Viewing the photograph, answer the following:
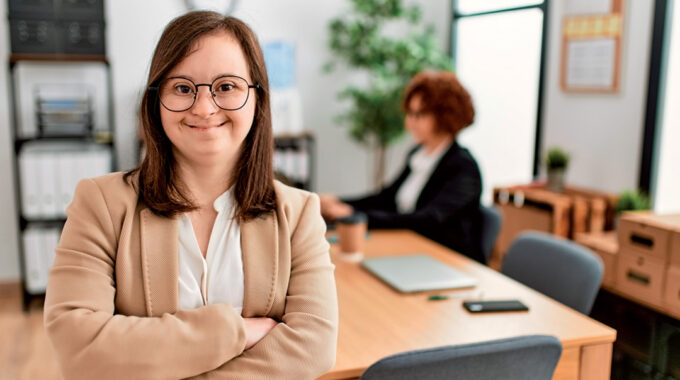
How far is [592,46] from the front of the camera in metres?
3.53

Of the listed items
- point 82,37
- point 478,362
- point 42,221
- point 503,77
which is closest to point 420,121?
point 478,362

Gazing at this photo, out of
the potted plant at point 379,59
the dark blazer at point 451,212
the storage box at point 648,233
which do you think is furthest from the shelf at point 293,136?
the storage box at point 648,233

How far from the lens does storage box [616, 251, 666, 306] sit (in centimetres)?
270

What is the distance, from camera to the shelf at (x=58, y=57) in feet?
11.7

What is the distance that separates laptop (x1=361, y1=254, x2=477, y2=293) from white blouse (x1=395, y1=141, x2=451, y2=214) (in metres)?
0.66

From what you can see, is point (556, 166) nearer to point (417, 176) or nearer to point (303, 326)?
point (417, 176)

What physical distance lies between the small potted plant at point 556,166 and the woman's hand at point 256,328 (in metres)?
2.85

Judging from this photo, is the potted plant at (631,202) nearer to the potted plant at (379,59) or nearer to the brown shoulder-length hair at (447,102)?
the brown shoulder-length hair at (447,102)

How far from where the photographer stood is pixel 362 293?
72.4 inches

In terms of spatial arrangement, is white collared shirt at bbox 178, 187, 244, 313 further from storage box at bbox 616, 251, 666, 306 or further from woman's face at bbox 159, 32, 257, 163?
storage box at bbox 616, 251, 666, 306

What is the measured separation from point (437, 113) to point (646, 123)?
1269 millimetres

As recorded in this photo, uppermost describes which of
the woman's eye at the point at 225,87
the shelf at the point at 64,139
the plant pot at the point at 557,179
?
the woman's eye at the point at 225,87

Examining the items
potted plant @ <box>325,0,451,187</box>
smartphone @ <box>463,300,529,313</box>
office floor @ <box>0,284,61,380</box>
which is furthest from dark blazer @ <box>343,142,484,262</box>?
office floor @ <box>0,284,61,380</box>

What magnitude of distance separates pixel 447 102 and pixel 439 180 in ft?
1.16
